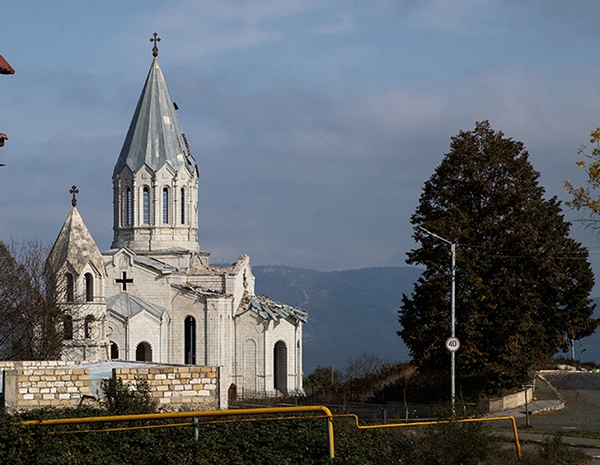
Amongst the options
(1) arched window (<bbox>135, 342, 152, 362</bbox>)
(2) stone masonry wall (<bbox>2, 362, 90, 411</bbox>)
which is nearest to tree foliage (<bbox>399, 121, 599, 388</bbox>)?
(2) stone masonry wall (<bbox>2, 362, 90, 411</bbox>)

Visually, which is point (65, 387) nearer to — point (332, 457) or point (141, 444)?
point (141, 444)

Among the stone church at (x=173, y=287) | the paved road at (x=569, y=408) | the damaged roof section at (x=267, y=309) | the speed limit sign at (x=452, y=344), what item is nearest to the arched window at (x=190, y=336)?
the stone church at (x=173, y=287)

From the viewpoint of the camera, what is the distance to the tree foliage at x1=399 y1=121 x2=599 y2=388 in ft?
115

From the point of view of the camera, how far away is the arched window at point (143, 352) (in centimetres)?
5400

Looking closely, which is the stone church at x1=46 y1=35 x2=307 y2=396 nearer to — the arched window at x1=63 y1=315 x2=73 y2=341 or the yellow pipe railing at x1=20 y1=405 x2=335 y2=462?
the arched window at x1=63 y1=315 x2=73 y2=341

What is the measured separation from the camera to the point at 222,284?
58.3 meters

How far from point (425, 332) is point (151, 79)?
29.5 metres

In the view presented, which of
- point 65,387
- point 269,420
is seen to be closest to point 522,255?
point 65,387

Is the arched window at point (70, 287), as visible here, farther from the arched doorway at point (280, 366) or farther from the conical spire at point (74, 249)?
the arched doorway at point (280, 366)

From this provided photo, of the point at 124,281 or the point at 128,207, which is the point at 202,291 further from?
the point at 128,207

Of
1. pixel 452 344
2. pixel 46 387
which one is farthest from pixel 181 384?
pixel 452 344

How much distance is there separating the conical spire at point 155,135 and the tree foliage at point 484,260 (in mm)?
23361

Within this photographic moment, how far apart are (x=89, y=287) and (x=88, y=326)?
2.05m

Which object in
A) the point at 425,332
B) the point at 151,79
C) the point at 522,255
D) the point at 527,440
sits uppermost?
the point at 151,79
